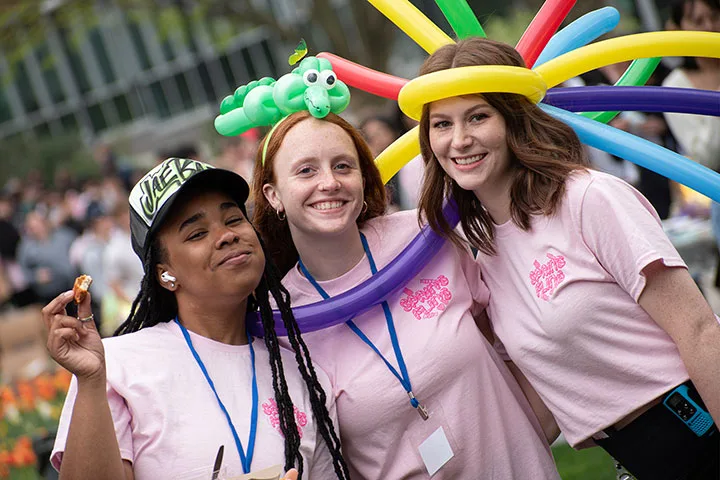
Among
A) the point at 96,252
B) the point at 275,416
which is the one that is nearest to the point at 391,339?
the point at 275,416

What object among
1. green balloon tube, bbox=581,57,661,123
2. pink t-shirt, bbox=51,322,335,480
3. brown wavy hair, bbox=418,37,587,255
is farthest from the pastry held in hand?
green balloon tube, bbox=581,57,661,123

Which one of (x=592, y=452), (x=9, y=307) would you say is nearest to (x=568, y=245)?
(x=592, y=452)

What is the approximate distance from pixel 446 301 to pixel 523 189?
496mm

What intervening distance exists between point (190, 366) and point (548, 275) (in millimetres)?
1089

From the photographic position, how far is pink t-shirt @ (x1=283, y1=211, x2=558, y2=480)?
308 centimetres

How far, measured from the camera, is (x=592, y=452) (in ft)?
18.2

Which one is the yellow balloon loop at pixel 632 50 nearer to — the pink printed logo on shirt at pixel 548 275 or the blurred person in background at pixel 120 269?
the pink printed logo on shirt at pixel 548 275

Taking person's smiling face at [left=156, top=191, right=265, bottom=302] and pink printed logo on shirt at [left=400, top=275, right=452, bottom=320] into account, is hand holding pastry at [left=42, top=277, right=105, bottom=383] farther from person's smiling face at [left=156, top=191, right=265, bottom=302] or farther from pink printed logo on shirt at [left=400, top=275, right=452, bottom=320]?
pink printed logo on shirt at [left=400, top=275, right=452, bottom=320]

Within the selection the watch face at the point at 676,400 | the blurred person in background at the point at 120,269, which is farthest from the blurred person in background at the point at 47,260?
the watch face at the point at 676,400

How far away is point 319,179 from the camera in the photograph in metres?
3.10

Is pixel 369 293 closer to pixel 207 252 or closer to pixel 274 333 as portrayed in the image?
pixel 274 333

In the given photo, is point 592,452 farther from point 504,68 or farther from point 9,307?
point 9,307

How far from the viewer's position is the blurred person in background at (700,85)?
4.82 meters

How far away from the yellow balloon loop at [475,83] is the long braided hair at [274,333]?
0.75 m
